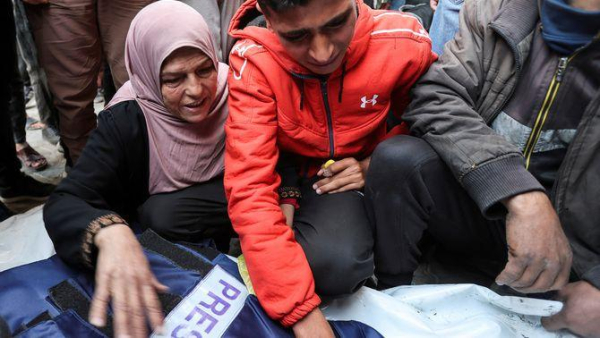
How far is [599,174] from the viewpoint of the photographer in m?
1.09

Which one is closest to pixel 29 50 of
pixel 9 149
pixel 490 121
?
pixel 9 149

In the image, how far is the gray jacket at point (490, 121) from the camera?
1.07m

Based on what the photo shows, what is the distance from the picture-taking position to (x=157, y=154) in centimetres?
151

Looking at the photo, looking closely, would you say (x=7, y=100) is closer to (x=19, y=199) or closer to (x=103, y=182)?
(x=19, y=199)

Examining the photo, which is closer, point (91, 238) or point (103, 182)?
point (91, 238)

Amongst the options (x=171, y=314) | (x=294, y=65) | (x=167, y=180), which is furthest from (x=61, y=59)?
(x=171, y=314)

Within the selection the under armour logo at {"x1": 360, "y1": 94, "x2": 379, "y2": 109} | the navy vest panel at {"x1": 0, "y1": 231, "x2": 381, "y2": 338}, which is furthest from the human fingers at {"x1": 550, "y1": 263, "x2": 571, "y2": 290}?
the under armour logo at {"x1": 360, "y1": 94, "x2": 379, "y2": 109}

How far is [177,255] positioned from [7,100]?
1.64 metres

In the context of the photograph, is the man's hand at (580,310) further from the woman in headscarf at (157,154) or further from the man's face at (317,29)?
the woman in headscarf at (157,154)

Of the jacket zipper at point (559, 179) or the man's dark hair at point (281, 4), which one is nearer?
the man's dark hair at point (281, 4)

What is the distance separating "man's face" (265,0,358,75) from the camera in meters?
1.04

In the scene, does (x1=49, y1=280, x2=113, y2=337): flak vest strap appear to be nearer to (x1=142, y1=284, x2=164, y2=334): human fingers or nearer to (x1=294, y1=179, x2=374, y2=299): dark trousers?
(x1=142, y1=284, x2=164, y2=334): human fingers

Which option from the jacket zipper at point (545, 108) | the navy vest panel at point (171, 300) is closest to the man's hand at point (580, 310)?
the jacket zipper at point (545, 108)

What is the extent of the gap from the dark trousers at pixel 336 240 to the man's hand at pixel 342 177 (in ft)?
0.08
